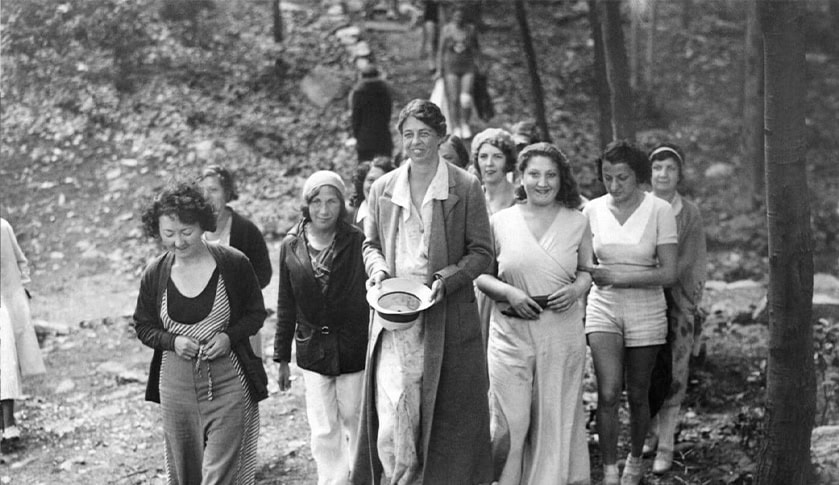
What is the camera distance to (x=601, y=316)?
6.03 metres

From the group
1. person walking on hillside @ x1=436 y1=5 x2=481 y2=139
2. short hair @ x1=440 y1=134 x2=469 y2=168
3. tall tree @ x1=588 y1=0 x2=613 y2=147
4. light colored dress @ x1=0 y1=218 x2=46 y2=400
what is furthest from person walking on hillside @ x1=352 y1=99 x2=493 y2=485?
person walking on hillside @ x1=436 y1=5 x2=481 y2=139

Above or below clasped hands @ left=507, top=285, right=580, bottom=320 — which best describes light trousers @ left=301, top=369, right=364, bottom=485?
below

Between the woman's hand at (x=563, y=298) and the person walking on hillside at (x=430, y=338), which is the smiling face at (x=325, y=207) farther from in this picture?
the woman's hand at (x=563, y=298)

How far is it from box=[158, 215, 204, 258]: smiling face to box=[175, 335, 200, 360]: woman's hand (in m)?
0.43

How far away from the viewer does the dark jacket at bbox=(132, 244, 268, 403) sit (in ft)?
17.0

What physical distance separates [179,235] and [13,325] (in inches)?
120

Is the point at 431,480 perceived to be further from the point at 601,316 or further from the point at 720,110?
the point at 720,110

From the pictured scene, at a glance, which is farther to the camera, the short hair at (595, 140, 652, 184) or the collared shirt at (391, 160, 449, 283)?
the short hair at (595, 140, 652, 184)

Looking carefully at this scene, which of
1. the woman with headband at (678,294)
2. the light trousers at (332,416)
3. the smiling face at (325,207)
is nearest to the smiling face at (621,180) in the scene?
the woman with headband at (678,294)

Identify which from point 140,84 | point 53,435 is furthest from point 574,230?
point 140,84

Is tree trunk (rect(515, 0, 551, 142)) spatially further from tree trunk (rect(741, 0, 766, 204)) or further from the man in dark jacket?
tree trunk (rect(741, 0, 766, 204))

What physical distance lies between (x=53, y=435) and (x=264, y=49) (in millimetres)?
10433

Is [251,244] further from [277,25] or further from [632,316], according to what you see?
[277,25]

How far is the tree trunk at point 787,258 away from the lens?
193 inches
